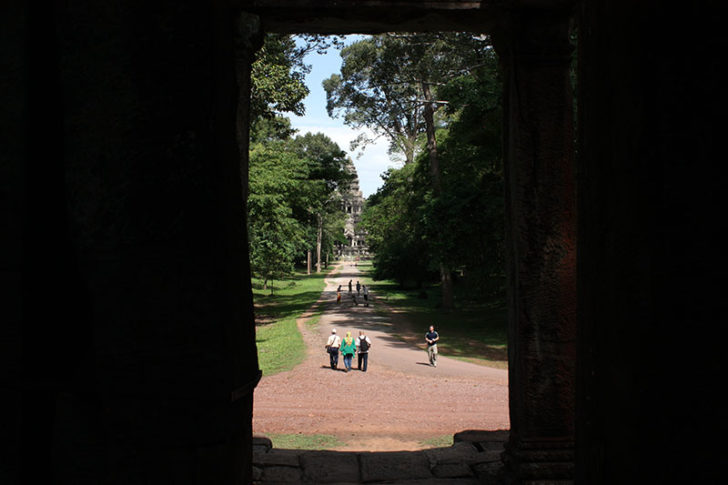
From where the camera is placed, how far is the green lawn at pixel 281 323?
15077 millimetres

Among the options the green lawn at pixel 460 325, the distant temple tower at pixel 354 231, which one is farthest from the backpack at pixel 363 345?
the distant temple tower at pixel 354 231

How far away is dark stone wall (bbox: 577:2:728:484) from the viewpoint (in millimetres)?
1046

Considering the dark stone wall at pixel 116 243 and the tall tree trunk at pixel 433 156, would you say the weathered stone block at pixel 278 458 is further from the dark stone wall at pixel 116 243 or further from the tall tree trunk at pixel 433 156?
the tall tree trunk at pixel 433 156

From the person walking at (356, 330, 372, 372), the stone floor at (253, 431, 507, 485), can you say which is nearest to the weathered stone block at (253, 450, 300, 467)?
the stone floor at (253, 431, 507, 485)

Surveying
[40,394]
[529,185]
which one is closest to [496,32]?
[529,185]

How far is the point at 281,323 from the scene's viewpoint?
72.9 feet

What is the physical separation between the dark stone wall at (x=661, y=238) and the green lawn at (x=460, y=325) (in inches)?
554

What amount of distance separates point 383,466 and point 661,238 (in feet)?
14.5

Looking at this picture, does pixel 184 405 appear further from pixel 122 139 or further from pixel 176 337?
pixel 122 139

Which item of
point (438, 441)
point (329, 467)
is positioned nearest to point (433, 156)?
point (438, 441)

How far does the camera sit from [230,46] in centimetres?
146

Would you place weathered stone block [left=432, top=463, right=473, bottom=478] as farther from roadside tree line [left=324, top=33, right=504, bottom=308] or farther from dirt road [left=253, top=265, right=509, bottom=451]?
roadside tree line [left=324, top=33, right=504, bottom=308]

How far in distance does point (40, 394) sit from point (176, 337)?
14.5 inches

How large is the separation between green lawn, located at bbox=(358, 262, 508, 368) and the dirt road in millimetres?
1324
